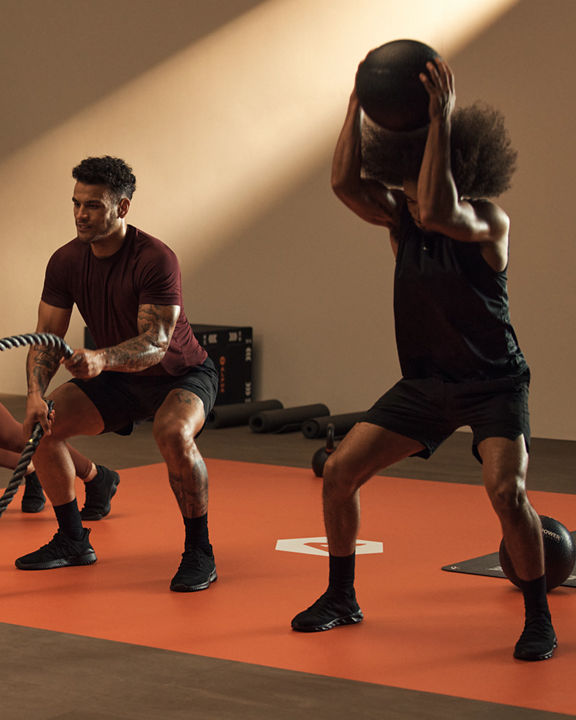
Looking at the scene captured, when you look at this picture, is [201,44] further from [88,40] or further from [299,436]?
[299,436]

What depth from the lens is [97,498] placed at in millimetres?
5098

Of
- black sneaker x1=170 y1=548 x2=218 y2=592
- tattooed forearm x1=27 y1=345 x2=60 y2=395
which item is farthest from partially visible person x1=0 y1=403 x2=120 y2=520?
black sneaker x1=170 y1=548 x2=218 y2=592

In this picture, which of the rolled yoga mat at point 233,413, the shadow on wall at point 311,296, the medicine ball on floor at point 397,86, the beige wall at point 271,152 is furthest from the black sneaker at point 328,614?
the shadow on wall at point 311,296

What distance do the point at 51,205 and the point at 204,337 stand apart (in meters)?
2.24

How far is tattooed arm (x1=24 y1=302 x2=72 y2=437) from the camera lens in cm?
359

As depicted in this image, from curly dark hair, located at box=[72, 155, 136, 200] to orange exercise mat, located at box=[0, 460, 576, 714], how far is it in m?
1.35

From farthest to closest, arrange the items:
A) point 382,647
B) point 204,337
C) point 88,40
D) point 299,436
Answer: point 88,40
point 204,337
point 299,436
point 382,647

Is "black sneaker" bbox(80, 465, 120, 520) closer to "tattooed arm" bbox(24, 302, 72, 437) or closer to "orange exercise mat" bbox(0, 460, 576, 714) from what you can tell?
"orange exercise mat" bbox(0, 460, 576, 714)

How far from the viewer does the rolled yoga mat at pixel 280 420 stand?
7.94 meters

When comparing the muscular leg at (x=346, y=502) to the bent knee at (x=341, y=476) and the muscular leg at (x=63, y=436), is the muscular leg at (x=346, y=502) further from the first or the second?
the muscular leg at (x=63, y=436)

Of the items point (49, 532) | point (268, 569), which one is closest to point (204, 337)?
point (49, 532)

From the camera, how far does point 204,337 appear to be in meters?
8.71

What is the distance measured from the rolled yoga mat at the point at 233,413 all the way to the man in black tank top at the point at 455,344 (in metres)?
4.80

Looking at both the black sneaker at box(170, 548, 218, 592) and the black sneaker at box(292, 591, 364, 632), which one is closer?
the black sneaker at box(292, 591, 364, 632)
